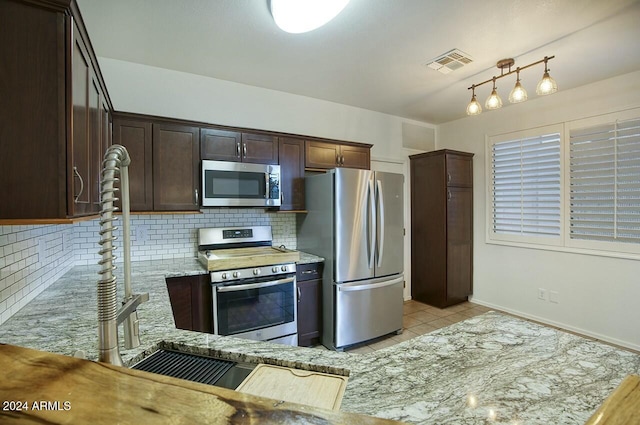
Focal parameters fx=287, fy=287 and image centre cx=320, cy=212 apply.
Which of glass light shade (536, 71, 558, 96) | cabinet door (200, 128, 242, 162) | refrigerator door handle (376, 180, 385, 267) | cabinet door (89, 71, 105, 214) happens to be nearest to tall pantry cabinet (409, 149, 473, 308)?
refrigerator door handle (376, 180, 385, 267)

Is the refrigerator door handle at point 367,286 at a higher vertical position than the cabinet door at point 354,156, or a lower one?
lower

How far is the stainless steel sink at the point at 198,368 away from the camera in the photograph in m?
0.93

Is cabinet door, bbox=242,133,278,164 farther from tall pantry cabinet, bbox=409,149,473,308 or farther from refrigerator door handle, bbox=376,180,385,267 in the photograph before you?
tall pantry cabinet, bbox=409,149,473,308

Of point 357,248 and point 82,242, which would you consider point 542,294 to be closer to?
point 357,248

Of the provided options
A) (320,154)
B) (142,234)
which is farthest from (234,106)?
(142,234)

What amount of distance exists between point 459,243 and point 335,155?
2152 millimetres

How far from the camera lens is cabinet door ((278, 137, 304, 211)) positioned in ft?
9.77

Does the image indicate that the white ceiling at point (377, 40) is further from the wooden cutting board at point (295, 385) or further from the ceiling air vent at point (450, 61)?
the wooden cutting board at point (295, 385)

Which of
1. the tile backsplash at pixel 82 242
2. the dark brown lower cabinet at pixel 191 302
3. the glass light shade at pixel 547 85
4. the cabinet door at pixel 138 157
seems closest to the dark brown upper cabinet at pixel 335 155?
the tile backsplash at pixel 82 242

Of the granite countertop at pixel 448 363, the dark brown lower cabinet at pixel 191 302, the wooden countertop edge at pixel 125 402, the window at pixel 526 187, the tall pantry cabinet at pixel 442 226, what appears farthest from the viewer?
the tall pantry cabinet at pixel 442 226

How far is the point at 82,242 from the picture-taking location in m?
2.45

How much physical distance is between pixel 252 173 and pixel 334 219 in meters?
0.91

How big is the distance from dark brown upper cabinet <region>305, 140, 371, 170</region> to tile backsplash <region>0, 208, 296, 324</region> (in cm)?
71

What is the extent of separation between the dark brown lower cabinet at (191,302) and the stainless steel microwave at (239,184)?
688mm
